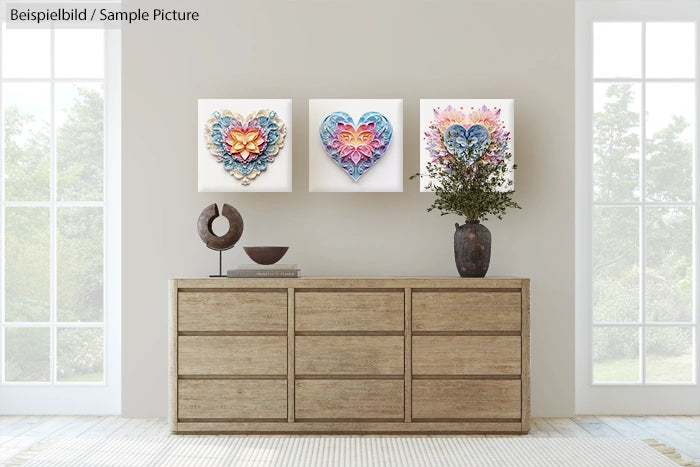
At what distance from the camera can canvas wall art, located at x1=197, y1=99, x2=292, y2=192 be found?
12.9 ft

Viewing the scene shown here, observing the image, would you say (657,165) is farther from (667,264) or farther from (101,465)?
(101,465)

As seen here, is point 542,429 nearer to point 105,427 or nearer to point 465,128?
point 465,128

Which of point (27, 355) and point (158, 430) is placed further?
point (27, 355)

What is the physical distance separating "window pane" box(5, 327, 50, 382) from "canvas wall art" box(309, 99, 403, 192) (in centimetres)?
176

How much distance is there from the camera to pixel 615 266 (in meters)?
4.22

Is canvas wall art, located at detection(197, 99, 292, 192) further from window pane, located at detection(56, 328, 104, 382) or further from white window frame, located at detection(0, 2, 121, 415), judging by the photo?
window pane, located at detection(56, 328, 104, 382)

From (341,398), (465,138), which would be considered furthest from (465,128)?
(341,398)

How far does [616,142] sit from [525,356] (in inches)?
55.7

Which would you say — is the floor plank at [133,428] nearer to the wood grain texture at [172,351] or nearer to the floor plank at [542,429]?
the wood grain texture at [172,351]

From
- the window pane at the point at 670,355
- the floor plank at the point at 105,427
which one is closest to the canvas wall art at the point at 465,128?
the window pane at the point at 670,355

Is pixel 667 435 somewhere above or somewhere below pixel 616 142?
below

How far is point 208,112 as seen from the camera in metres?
3.95

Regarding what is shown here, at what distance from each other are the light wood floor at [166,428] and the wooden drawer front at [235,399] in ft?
0.84

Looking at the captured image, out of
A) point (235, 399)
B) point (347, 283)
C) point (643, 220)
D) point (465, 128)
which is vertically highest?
point (465, 128)
